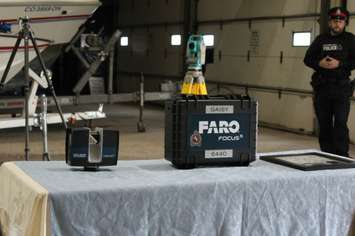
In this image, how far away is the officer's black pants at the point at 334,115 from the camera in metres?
5.39

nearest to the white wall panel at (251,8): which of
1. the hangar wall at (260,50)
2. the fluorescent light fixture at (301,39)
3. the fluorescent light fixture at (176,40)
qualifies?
the hangar wall at (260,50)

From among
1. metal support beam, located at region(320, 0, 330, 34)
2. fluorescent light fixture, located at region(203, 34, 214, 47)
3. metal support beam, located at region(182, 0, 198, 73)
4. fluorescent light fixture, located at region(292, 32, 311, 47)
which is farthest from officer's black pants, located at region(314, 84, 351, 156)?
metal support beam, located at region(182, 0, 198, 73)

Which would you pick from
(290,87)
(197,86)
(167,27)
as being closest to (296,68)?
(290,87)

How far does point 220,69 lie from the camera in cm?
1009

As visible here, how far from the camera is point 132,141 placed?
737 centimetres

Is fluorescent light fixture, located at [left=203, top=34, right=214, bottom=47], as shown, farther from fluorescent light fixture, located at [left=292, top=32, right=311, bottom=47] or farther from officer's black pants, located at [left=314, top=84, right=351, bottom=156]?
officer's black pants, located at [left=314, top=84, right=351, bottom=156]

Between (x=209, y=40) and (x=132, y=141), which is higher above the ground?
(x=209, y=40)

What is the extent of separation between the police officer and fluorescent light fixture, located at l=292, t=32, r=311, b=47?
2.65 metres

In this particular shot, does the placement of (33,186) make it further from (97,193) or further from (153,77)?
(153,77)

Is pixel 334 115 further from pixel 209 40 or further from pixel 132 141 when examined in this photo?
pixel 209 40

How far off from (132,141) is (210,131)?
A: 4832mm

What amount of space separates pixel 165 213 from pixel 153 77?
9963 millimetres

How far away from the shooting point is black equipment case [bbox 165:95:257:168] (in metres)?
2.54

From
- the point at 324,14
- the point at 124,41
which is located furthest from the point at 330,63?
the point at 124,41
